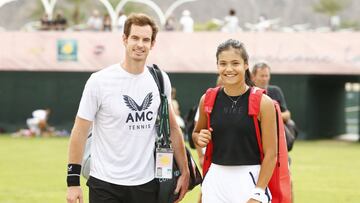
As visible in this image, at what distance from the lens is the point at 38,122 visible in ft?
111

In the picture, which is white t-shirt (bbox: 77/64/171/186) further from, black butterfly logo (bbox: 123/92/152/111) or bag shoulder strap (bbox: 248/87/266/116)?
bag shoulder strap (bbox: 248/87/266/116)

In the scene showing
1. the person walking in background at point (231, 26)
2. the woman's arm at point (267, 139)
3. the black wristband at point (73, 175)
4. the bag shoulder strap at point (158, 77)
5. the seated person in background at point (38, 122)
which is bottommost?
the seated person in background at point (38, 122)

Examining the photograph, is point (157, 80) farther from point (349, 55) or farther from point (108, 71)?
point (349, 55)

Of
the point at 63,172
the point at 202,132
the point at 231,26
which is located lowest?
the point at 63,172

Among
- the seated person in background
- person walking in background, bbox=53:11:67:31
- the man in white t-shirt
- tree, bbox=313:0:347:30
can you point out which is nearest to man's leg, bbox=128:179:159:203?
the man in white t-shirt

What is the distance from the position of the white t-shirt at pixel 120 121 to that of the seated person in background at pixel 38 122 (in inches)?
1079

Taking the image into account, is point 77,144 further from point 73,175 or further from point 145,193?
point 145,193

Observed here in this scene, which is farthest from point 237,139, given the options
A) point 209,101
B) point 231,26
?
point 231,26

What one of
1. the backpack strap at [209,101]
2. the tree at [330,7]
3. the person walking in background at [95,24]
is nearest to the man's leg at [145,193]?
the backpack strap at [209,101]

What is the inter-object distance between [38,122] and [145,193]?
90.8 ft

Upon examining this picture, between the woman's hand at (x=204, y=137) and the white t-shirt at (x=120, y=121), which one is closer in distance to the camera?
the woman's hand at (x=204, y=137)

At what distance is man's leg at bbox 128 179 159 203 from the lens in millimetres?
6383

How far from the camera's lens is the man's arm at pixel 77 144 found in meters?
6.26

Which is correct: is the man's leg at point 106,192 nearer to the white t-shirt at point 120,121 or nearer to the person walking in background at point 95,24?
the white t-shirt at point 120,121
